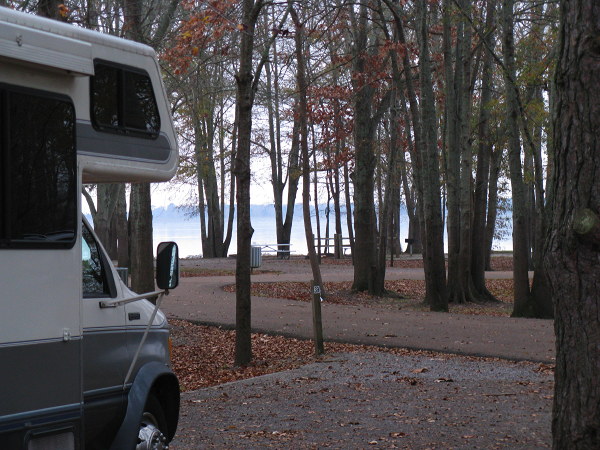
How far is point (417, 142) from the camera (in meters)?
27.0

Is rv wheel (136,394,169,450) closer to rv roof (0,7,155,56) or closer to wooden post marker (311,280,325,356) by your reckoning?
rv roof (0,7,155,56)

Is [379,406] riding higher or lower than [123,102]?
lower

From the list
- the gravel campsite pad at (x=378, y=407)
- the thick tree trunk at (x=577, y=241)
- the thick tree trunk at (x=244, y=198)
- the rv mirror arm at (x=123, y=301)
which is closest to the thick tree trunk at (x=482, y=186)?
the thick tree trunk at (x=244, y=198)

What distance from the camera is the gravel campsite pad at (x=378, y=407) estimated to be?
8578 millimetres

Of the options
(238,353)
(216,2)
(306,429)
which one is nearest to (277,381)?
(238,353)

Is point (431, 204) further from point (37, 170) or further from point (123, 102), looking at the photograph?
point (37, 170)

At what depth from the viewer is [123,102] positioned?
20.2 feet

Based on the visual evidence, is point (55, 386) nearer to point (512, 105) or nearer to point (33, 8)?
point (33, 8)

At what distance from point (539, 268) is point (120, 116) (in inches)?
630

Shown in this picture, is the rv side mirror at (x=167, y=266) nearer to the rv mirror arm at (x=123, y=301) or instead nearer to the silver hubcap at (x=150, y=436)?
the rv mirror arm at (x=123, y=301)

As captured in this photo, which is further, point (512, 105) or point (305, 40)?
point (305, 40)

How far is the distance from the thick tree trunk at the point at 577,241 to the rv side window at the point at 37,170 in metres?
3.02

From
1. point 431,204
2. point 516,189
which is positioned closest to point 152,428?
point 516,189

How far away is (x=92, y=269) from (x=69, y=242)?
0.84 meters
